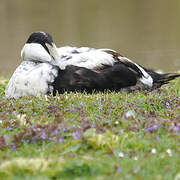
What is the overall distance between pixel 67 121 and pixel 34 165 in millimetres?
1231

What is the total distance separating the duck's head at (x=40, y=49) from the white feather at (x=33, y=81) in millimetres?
237

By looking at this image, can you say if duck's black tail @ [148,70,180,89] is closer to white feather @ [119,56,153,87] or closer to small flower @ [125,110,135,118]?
white feather @ [119,56,153,87]

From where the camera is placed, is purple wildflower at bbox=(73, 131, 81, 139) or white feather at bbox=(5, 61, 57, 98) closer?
purple wildflower at bbox=(73, 131, 81, 139)

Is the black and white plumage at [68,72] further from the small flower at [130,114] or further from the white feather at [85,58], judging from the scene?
the small flower at [130,114]

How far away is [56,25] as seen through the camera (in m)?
22.7

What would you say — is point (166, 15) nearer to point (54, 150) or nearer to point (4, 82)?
point (4, 82)

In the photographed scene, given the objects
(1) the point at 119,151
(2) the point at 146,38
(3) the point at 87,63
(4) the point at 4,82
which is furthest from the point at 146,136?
(2) the point at 146,38

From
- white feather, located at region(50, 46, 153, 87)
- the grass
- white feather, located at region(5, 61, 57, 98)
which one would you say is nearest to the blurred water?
white feather, located at region(50, 46, 153, 87)

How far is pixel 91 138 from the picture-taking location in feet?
12.1

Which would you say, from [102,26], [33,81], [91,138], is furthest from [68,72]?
[102,26]

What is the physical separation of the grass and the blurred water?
7.96 m

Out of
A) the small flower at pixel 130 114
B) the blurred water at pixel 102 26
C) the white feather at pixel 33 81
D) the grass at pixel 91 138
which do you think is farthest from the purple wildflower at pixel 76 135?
the blurred water at pixel 102 26

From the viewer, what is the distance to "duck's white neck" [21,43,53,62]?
711 centimetres

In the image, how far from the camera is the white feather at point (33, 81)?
6.61 m
